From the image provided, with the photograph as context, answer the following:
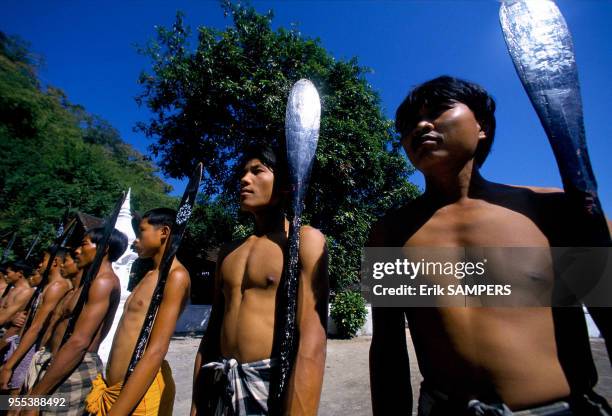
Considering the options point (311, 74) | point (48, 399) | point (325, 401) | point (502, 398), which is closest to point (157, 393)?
point (48, 399)

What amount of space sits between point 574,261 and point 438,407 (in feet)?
2.22

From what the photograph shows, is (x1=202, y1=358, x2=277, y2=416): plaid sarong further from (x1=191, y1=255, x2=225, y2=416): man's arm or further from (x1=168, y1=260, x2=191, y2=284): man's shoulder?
(x1=168, y1=260, x2=191, y2=284): man's shoulder

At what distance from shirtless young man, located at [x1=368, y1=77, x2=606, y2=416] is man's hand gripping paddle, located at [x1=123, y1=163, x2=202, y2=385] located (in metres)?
1.37

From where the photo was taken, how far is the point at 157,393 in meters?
2.05

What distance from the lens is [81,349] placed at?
7.35 feet

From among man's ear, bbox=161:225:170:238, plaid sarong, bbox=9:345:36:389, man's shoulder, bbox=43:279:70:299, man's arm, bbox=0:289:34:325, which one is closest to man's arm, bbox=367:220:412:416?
man's ear, bbox=161:225:170:238

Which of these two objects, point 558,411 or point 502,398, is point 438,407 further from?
point 558,411

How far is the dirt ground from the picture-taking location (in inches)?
171

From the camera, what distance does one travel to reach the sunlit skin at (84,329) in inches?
84.8

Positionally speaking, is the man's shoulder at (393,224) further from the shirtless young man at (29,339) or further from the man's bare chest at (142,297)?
the shirtless young man at (29,339)

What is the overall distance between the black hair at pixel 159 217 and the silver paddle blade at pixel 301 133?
1372 mm

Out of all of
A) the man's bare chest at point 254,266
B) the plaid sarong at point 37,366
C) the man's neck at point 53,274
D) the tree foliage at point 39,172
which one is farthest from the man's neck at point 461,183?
the tree foliage at point 39,172

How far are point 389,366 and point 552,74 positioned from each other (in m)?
1.29

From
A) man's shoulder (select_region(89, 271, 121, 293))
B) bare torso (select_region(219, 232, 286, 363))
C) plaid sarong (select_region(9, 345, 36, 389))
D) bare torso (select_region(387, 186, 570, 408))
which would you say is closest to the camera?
bare torso (select_region(387, 186, 570, 408))
